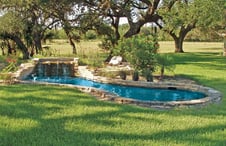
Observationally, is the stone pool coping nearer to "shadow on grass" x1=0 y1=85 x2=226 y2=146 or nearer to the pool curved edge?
the pool curved edge

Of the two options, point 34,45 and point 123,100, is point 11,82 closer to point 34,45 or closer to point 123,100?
point 123,100

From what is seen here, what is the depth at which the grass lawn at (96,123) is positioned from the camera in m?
4.05

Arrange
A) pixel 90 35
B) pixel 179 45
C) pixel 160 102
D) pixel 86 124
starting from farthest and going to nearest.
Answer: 1. pixel 179 45
2. pixel 90 35
3. pixel 160 102
4. pixel 86 124

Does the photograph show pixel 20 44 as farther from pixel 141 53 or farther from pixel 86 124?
pixel 86 124

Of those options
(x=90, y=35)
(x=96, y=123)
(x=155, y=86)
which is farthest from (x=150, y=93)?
(x=90, y=35)

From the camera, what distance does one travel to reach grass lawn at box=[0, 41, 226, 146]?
4055 millimetres

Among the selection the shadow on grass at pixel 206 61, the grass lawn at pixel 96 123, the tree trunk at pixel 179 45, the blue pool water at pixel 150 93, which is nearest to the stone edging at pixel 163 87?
the blue pool water at pixel 150 93

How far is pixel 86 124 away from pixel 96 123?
0.17 metres

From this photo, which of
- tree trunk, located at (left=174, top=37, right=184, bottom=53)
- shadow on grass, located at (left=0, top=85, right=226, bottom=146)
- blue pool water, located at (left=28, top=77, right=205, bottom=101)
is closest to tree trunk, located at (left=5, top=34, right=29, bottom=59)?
blue pool water, located at (left=28, top=77, right=205, bottom=101)

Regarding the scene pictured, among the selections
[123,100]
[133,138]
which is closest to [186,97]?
[123,100]

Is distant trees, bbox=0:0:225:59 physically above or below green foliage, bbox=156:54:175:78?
above

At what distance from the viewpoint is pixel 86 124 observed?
472 centimetres

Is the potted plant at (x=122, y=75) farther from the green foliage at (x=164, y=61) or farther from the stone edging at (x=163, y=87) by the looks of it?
the green foliage at (x=164, y=61)

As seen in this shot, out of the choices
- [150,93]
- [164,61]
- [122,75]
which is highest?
[164,61]
